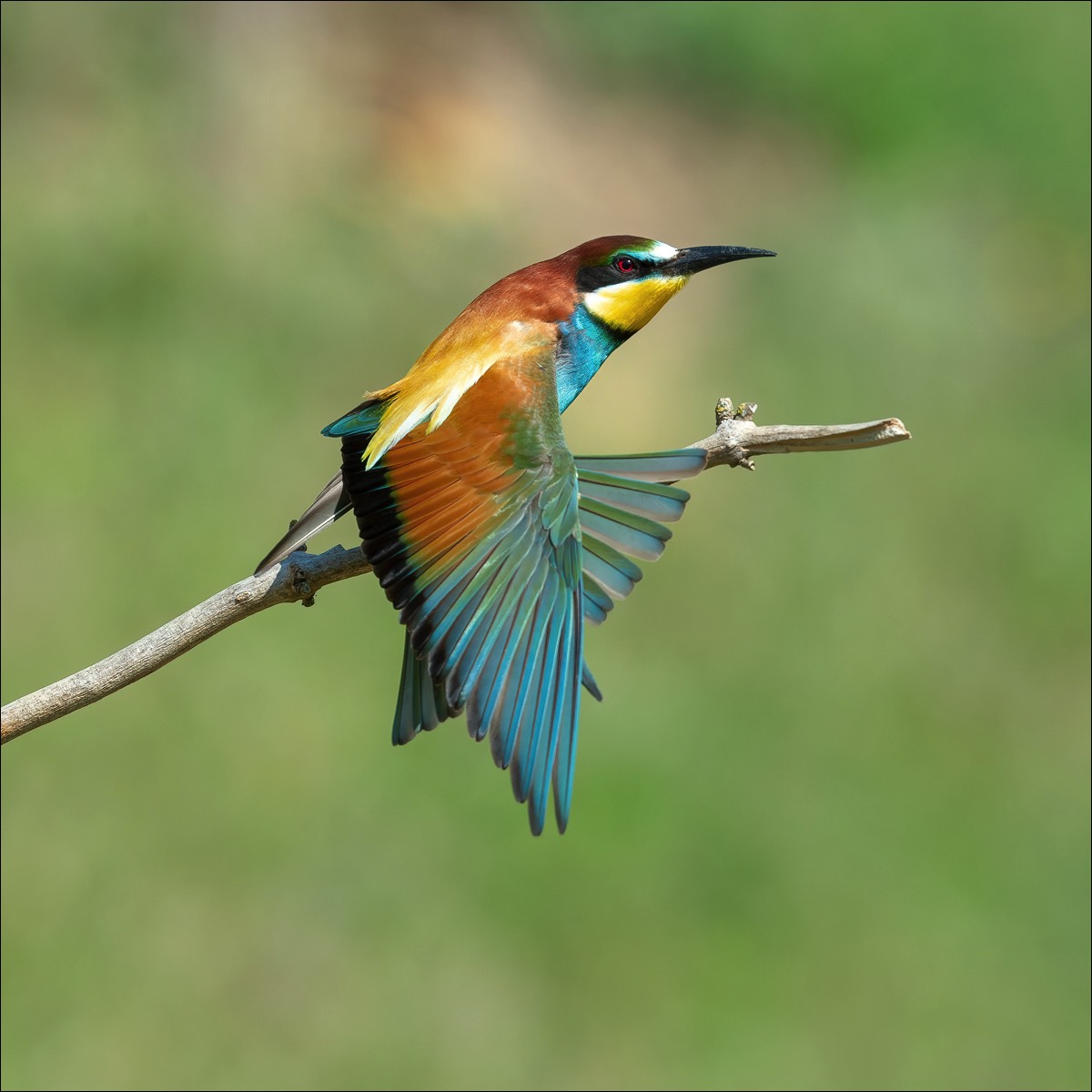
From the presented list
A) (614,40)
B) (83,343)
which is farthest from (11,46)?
(614,40)

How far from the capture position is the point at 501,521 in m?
2.27

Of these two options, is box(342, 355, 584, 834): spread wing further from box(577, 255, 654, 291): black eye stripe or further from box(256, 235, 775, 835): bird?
box(577, 255, 654, 291): black eye stripe

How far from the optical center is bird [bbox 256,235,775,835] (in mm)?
2104

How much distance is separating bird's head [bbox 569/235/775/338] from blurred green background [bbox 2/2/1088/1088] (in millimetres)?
2362

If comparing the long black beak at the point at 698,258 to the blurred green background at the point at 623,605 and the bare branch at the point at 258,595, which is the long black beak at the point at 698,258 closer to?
the bare branch at the point at 258,595

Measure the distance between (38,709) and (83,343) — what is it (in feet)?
12.2

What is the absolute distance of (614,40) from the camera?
6688mm

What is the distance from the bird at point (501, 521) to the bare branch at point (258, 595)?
3.1 inches

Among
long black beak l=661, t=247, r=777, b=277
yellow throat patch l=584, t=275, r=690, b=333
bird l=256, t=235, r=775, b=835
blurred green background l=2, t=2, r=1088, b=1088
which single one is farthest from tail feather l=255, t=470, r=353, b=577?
blurred green background l=2, t=2, r=1088, b=1088

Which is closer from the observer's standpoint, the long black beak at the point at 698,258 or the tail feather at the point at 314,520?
the tail feather at the point at 314,520

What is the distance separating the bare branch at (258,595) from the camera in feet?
6.15

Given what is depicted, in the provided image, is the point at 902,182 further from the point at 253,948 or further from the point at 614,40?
the point at 253,948

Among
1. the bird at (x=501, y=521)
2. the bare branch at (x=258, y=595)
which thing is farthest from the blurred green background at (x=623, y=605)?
the bare branch at (x=258, y=595)

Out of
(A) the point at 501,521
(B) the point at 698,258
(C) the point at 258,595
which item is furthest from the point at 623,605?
(C) the point at 258,595
